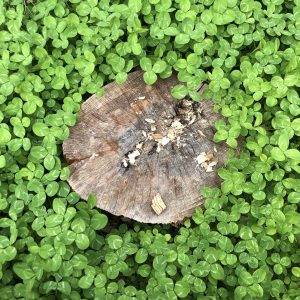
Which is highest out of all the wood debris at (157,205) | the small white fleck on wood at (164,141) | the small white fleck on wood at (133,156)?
the small white fleck on wood at (164,141)

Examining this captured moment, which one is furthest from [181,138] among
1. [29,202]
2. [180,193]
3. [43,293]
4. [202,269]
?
[43,293]

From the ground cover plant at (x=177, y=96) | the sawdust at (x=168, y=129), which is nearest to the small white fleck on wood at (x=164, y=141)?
the sawdust at (x=168, y=129)

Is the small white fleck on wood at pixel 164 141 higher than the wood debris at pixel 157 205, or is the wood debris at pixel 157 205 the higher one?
the small white fleck on wood at pixel 164 141

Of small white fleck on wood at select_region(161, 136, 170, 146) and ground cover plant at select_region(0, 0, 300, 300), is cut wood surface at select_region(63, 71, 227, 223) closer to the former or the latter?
small white fleck on wood at select_region(161, 136, 170, 146)

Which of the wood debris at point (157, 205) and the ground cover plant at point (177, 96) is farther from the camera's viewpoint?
the wood debris at point (157, 205)

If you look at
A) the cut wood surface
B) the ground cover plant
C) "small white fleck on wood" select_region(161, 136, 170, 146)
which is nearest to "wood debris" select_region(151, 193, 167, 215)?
the cut wood surface

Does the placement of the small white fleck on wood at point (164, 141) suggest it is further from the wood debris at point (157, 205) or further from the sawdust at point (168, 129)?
the wood debris at point (157, 205)
